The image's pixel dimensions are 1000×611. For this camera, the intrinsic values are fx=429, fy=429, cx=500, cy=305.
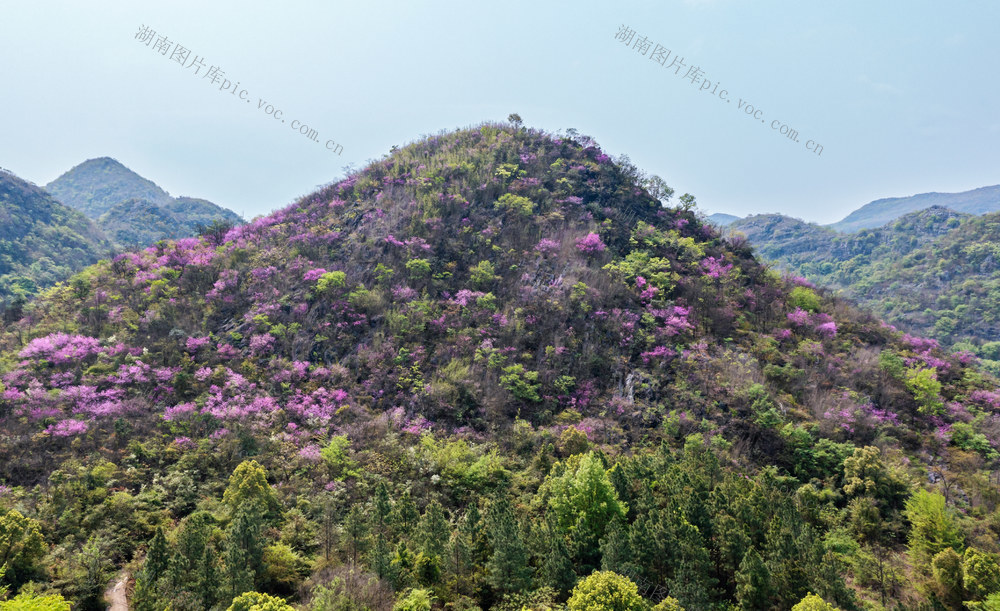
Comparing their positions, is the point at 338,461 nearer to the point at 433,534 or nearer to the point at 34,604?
the point at 433,534

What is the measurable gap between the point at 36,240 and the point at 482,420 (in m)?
88.4

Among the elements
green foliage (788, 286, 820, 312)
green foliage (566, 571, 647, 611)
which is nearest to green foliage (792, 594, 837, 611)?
green foliage (566, 571, 647, 611)

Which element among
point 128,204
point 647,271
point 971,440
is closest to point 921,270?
point 971,440

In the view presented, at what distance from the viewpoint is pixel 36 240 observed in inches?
2805

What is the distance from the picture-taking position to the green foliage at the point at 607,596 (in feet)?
44.0

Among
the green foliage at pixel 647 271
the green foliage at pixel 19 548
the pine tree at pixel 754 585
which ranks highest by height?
the green foliage at pixel 647 271

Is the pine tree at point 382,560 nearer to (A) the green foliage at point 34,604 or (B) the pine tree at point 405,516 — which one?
(B) the pine tree at point 405,516

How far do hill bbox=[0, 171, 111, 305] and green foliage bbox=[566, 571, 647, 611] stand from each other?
7495cm

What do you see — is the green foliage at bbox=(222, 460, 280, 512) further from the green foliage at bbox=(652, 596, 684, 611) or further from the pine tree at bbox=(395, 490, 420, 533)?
the green foliage at bbox=(652, 596, 684, 611)

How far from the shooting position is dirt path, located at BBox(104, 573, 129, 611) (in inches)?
632

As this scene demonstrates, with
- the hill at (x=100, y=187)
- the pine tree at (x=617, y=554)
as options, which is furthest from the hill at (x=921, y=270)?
the hill at (x=100, y=187)

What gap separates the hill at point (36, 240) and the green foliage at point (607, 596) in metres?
74.9

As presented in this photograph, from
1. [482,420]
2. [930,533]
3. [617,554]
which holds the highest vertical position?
[930,533]

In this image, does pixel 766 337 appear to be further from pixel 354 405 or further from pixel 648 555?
pixel 354 405
